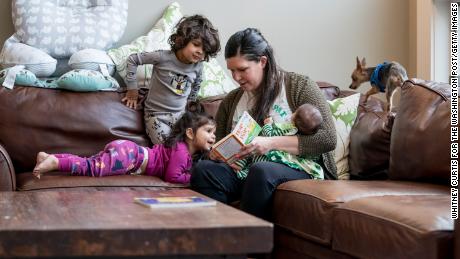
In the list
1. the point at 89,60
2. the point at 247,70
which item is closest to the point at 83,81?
the point at 89,60

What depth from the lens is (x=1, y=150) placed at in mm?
2539

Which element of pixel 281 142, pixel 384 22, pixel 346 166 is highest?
pixel 384 22

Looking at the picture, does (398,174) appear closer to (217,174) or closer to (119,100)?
(217,174)

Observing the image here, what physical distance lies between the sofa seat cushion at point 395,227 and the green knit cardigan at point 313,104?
21.0 inches

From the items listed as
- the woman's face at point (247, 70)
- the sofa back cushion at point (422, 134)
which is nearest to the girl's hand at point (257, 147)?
the woman's face at point (247, 70)

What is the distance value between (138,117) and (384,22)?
1.76 m

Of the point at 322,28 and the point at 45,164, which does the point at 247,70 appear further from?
the point at 322,28

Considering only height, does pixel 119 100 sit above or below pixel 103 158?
above

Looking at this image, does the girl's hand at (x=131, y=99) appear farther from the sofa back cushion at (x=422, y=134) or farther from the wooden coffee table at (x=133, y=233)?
the wooden coffee table at (x=133, y=233)

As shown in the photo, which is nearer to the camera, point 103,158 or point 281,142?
point 281,142

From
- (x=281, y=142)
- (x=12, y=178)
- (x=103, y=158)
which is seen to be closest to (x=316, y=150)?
(x=281, y=142)

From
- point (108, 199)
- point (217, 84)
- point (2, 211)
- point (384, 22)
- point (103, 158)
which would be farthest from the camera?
point (384, 22)

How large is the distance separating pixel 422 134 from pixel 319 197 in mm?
548

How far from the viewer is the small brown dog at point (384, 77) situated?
3047 millimetres
